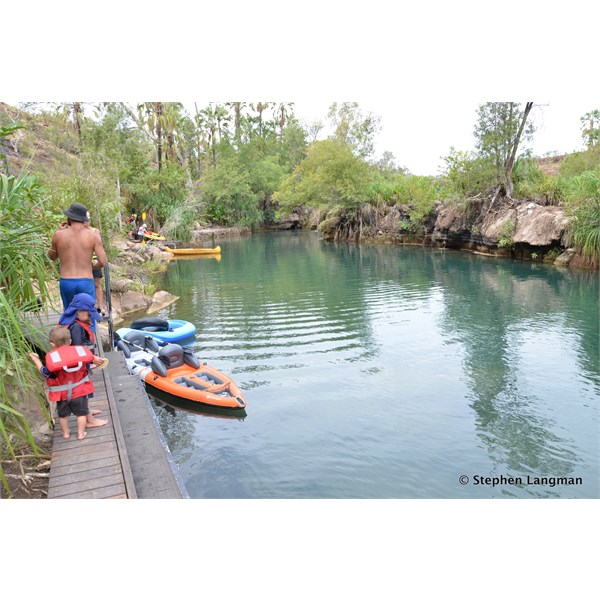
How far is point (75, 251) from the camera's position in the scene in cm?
448

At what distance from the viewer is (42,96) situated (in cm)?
452

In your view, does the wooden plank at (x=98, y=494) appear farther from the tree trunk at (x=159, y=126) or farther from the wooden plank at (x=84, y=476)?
the tree trunk at (x=159, y=126)

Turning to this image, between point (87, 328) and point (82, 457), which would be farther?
point (87, 328)

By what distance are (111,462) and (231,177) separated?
1373 inches

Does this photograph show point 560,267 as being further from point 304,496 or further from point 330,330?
point 304,496

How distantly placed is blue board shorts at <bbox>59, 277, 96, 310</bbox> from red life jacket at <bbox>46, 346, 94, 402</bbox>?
1008mm

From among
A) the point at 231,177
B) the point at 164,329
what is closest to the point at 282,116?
the point at 231,177

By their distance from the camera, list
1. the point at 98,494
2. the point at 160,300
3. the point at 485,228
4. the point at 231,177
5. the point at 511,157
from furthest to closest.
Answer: the point at 231,177
the point at 485,228
the point at 511,157
the point at 160,300
the point at 98,494

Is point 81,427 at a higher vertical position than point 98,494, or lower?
higher

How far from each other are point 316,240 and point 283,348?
24.1 metres

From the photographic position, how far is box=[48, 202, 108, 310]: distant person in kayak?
4.41 metres

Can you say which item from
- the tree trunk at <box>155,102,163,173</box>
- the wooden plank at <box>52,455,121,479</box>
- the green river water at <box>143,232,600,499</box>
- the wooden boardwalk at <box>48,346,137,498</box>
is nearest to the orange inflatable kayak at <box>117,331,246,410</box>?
the green river water at <box>143,232,600,499</box>

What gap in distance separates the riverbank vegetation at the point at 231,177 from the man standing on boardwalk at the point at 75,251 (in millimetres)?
127

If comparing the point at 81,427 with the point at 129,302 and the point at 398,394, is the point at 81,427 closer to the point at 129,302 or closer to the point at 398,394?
the point at 398,394
